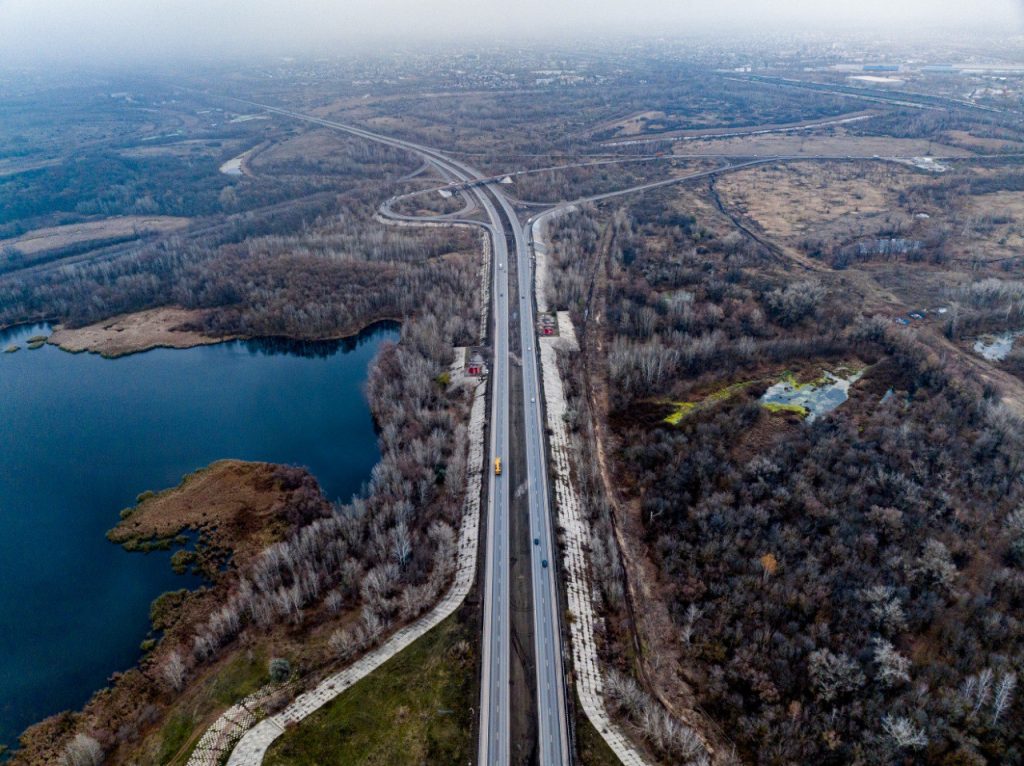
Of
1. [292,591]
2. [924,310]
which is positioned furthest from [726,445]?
[924,310]

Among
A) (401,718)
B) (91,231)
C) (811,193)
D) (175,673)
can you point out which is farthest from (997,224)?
(91,231)

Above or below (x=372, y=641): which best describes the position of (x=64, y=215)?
above

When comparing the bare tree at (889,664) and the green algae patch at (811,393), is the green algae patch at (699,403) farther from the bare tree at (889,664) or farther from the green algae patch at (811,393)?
the bare tree at (889,664)

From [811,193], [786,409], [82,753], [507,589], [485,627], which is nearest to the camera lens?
[82,753]

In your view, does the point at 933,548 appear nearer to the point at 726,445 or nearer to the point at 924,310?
the point at 726,445

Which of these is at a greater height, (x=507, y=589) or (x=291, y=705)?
(x=507, y=589)

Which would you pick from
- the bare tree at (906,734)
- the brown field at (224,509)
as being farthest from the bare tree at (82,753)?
the bare tree at (906,734)

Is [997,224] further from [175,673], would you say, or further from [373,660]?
[175,673]
